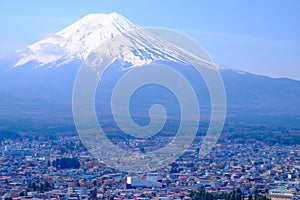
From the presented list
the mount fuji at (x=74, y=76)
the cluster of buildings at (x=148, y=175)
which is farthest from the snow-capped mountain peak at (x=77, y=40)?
the cluster of buildings at (x=148, y=175)

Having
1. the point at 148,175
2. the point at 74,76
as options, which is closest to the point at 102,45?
the point at 74,76

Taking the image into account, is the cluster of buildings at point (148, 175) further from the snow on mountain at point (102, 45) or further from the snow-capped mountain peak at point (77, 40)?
the snow-capped mountain peak at point (77, 40)

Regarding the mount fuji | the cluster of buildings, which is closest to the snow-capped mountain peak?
the mount fuji

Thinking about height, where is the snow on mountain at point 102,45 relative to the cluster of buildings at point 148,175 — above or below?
above

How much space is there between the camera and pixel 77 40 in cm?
4334

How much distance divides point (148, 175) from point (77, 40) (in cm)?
2980

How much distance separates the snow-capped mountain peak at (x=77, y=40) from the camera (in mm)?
39819

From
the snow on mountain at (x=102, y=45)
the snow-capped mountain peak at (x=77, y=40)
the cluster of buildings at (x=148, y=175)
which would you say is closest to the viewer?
the cluster of buildings at (x=148, y=175)

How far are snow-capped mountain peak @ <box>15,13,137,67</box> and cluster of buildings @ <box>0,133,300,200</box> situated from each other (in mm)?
18500

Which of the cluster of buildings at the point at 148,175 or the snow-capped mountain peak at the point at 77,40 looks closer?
the cluster of buildings at the point at 148,175

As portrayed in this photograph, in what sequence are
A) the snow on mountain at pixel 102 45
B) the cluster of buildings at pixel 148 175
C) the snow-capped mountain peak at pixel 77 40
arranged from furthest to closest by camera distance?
1. the snow-capped mountain peak at pixel 77 40
2. the snow on mountain at pixel 102 45
3. the cluster of buildings at pixel 148 175

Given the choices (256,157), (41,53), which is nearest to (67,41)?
(41,53)

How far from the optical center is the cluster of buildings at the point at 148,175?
12.7 metres

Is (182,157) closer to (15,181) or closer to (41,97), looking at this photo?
(15,181)
